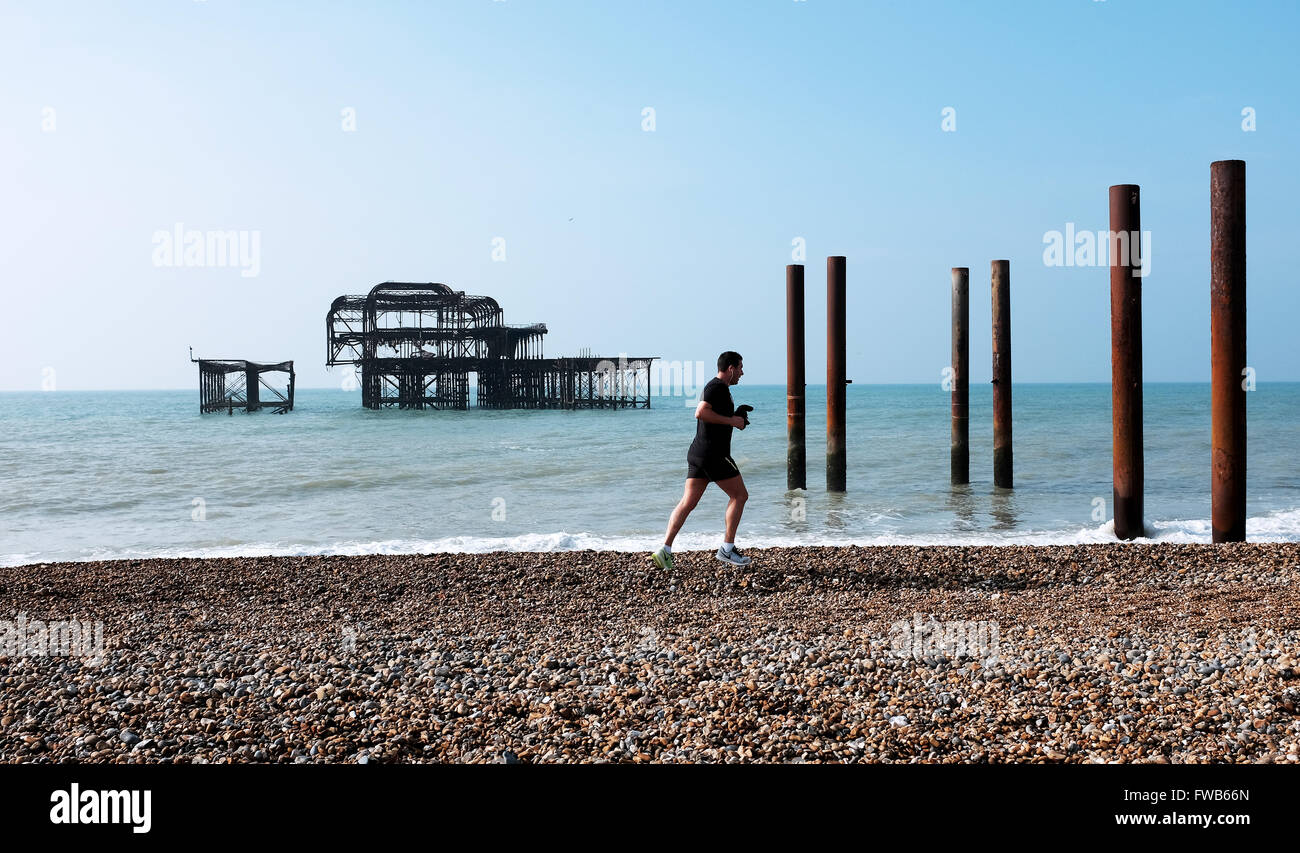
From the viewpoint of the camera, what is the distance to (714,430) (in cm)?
663

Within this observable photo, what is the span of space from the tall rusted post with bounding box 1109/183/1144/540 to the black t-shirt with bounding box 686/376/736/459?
368 centimetres

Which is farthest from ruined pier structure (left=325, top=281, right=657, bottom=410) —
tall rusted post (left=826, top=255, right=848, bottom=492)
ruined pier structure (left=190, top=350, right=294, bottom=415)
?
tall rusted post (left=826, top=255, right=848, bottom=492)

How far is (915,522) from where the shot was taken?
11289 millimetres

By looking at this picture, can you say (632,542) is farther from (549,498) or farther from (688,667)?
(688,667)

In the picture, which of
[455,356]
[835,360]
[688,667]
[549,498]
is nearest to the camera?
[688,667]

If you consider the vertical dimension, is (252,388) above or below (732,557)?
above

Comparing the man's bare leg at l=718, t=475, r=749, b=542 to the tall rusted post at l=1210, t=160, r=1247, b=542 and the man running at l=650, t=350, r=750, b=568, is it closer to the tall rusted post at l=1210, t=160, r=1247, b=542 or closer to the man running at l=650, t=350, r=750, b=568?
Answer: the man running at l=650, t=350, r=750, b=568

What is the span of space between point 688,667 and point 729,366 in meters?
3.03

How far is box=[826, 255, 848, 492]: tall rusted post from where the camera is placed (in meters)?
12.0

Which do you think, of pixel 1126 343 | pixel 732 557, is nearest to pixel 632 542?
pixel 732 557

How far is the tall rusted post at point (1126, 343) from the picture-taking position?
7848mm

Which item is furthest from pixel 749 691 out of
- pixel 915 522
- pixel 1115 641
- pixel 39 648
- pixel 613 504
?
pixel 613 504
